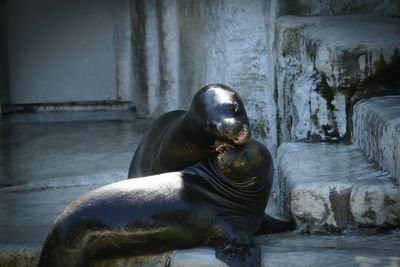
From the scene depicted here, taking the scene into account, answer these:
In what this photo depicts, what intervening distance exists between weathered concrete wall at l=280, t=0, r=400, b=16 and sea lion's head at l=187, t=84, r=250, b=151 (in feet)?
6.10

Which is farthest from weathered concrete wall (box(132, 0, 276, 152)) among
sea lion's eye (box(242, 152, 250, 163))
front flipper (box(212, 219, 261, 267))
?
front flipper (box(212, 219, 261, 267))

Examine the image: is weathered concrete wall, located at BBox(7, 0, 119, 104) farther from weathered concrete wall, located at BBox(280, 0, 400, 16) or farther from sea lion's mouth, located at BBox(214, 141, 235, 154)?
sea lion's mouth, located at BBox(214, 141, 235, 154)

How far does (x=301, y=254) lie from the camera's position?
3.62 metres

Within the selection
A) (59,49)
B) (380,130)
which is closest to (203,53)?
(59,49)

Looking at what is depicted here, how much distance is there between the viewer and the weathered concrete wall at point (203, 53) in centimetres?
610

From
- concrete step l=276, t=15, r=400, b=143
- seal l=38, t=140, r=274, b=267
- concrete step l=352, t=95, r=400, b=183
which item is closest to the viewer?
seal l=38, t=140, r=274, b=267

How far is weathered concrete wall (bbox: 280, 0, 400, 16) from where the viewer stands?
568cm

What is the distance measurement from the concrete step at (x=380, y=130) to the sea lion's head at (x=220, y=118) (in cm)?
62

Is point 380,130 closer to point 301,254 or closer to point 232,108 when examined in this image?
point 232,108

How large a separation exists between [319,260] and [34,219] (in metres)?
1.80

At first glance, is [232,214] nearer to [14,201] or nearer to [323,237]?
[323,237]

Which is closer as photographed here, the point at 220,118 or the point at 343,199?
the point at 220,118

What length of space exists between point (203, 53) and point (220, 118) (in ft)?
10.1

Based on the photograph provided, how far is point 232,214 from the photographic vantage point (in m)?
3.93
